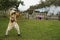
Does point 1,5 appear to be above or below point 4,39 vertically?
above

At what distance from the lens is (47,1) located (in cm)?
4244

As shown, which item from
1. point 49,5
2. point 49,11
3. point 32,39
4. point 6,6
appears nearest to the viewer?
point 32,39

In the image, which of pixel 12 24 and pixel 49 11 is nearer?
pixel 12 24

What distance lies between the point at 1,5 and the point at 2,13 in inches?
231

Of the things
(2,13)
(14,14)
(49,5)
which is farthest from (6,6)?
(14,14)

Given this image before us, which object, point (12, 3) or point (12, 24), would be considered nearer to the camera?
point (12, 24)

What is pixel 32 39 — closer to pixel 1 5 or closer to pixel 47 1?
pixel 1 5

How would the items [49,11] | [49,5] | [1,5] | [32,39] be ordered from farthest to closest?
[49,5] < [49,11] < [1,5] < [32,39]

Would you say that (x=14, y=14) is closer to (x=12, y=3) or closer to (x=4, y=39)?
(x=4, y=39)

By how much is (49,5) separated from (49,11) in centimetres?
440

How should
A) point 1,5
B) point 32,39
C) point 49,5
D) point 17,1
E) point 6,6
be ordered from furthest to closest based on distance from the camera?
1. point 49,5
2. point 17,1
3. point 6,6
4. point 1,5
5. point 32,39

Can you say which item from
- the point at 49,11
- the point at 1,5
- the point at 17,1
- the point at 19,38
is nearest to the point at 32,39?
the point at 19,38

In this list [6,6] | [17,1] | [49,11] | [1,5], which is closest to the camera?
[1,5]

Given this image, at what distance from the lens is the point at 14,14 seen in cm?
1267
